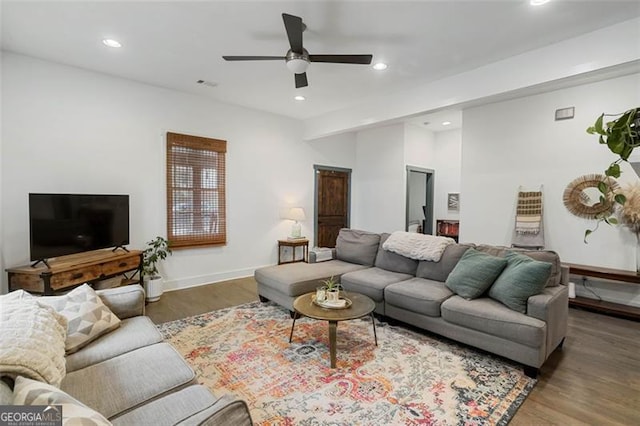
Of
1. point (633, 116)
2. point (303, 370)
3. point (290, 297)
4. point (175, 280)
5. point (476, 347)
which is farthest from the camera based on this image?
point (175, 280)

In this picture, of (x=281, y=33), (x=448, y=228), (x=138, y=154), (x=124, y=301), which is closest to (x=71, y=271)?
(x=124, y=301)

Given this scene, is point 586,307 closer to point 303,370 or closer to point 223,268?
point 303,370

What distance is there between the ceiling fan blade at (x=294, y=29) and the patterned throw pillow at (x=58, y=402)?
8.04 ft

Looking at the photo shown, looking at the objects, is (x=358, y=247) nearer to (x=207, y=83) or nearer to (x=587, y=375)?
(x=587, y=375)

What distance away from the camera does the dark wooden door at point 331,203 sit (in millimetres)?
6715

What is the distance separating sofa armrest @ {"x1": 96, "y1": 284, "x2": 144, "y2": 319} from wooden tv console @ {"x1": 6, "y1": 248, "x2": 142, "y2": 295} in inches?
45.5

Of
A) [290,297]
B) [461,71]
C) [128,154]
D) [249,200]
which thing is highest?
[461,71]

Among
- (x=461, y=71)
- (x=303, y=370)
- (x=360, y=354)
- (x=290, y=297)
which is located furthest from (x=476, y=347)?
(x=461, y=71)

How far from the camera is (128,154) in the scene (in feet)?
13.7

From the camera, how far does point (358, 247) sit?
4.23 meters

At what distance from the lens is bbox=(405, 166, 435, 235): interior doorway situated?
22.0ft

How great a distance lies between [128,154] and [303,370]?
146 inches

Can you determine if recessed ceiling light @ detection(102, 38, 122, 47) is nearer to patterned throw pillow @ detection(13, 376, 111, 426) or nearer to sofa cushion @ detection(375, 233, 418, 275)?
patterned throw pillow @ detection(13, 376, 111, 426)

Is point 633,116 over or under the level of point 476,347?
over
